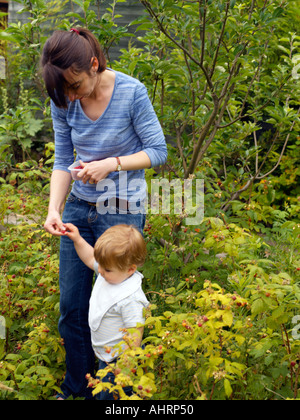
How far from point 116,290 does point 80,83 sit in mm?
845

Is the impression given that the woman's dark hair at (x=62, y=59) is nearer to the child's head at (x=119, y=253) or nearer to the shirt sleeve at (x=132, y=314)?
the child's head at (x=119, y=253)

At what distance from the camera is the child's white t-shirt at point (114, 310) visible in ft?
6.11

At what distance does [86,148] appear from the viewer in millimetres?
2084

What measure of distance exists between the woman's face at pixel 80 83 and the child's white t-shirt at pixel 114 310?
78cm

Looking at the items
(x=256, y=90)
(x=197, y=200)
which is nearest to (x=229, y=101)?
(x=256, y=90)

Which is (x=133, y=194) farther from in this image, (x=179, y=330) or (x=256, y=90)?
(x=256, y=90)

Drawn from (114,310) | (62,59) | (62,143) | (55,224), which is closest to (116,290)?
(114,310)

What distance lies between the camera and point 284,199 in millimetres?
4992

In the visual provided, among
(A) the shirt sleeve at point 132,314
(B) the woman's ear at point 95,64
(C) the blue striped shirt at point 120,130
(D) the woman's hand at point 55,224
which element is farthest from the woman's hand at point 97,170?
(A) the shirt sleeve at point 132,314

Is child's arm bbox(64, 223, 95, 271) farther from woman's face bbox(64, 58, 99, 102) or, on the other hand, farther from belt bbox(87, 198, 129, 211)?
woman's face bbox(64, 58, 99, 102)

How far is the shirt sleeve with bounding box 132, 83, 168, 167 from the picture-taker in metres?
1.99

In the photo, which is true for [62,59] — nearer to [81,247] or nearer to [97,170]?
[97,170]
